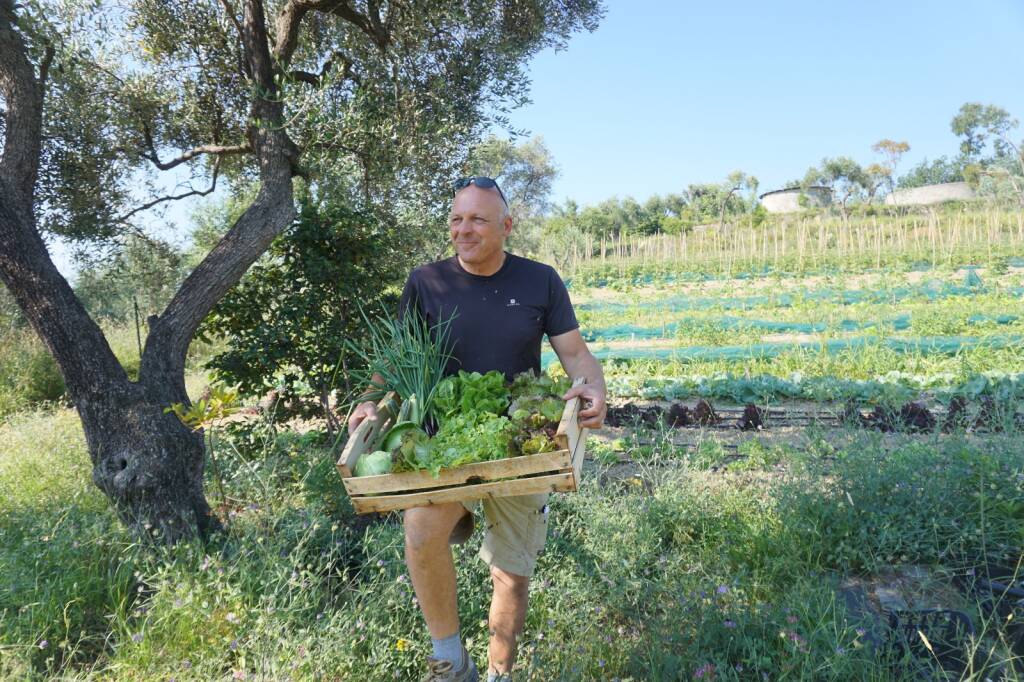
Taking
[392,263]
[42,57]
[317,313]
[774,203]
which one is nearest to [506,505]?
[317,313]

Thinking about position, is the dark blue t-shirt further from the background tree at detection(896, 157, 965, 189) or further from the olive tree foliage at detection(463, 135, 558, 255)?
the background tree at detection(896, 157, 965, 189)

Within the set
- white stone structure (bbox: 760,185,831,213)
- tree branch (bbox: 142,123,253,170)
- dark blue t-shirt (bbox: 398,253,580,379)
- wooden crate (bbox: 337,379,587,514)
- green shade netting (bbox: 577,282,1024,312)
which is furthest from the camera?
white stone structure (bbox: 760,185,831,213)

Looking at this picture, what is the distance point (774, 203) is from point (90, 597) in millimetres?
60927

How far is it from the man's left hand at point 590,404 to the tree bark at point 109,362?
8.52ft

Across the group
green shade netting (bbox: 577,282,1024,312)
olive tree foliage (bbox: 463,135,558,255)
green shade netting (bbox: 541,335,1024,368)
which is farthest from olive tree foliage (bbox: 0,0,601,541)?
olive tree foliage (bbox: 463,135,558,255)

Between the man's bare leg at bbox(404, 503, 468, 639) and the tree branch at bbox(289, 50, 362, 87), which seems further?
the tree branch at bbox(289, 50, 362, 87)

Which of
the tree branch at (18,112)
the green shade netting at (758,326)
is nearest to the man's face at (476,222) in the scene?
the tree branch at (18,112)

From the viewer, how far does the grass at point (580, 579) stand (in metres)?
2.70

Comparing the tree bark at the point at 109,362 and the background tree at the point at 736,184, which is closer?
the tree bark at the point at 109,362

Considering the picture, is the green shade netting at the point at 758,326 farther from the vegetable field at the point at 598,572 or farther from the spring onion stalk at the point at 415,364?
the spring onion stalk at the point at 415,364

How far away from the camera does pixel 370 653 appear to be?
2953 mm

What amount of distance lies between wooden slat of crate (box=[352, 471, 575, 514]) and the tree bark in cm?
211

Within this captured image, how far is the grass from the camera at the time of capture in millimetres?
2695

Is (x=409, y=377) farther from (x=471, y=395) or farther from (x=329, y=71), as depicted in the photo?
(x=329, y=71)
